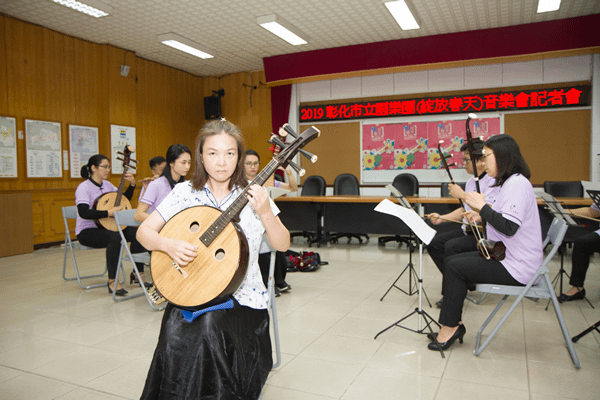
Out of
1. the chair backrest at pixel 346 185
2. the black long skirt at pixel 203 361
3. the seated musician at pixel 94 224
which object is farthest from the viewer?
the chair backrest at pixel 346 185

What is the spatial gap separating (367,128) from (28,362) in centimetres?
682

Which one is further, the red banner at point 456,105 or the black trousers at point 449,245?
the red banner at point 456,105

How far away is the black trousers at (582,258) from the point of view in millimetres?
3416

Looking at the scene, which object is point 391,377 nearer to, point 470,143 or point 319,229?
point 470,143

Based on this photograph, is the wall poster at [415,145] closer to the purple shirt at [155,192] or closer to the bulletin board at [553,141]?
the bulletin board at [553,141]

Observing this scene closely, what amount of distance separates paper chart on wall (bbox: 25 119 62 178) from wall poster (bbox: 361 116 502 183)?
Answer: 5.34 metres

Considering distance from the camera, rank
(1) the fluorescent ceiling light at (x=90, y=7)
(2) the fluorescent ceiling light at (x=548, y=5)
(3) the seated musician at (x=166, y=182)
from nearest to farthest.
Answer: (3) the seated musician at (x=166, y=182)
(1) the fluorescent ceiling light at (x=90, y=7)
(2) the fluorescent ceiling light at (x=548, y=5)

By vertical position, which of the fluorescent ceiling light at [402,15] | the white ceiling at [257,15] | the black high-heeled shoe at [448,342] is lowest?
the black high-heeled shoe at [448,342]

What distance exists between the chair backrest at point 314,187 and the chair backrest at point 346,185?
206 mm

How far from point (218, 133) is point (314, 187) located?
5.41 metres

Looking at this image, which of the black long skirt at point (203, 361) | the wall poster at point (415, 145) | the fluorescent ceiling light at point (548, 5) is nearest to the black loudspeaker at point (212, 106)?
the wall poster at point (415, 145)

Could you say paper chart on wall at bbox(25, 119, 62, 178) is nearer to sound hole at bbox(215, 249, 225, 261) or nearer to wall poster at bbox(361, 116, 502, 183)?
wall poster at bbox(361, 116, 502, 183)

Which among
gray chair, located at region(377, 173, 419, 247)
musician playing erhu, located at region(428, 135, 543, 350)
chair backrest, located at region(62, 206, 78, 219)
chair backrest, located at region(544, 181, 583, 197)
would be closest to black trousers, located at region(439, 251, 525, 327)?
musician playing erhu, located at region(428, 135, 543, 350)

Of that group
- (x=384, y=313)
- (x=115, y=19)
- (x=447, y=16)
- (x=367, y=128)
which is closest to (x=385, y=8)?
(x=447, y=16)
